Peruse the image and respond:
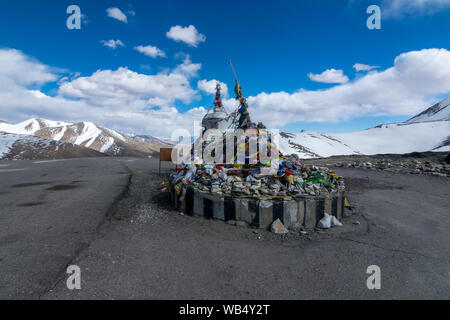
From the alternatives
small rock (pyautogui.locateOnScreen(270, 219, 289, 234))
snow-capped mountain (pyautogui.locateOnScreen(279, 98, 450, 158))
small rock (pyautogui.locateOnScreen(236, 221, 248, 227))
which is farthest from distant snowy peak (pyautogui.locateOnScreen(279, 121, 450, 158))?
small rock (pyautogui.locateOnScreen(236, 221, 248, 227))

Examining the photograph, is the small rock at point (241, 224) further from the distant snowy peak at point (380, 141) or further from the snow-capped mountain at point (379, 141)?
the distant snowy peak at point (380, 141)

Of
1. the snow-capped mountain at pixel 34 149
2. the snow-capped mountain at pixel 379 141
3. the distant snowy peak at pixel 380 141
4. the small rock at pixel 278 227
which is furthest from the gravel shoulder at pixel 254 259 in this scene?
the snow-capped mountain at pixel 34 149

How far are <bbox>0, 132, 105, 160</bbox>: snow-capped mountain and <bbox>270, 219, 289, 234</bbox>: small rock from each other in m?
49.8

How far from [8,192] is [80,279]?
7384 mm

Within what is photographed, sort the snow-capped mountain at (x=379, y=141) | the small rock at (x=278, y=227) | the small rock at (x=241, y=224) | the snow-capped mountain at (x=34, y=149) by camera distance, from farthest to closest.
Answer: the snow-capped mountain at (x=379, y=141) → the snow-capped mountain at (x=34, y=149) → the small rock at (x=241, y=224) → the small rock at (x=278, y=227)

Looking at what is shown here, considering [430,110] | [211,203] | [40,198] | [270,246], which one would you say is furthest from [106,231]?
[430,110]

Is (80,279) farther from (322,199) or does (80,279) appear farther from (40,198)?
(40,198)

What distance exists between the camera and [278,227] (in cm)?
495

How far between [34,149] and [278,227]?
55554mm

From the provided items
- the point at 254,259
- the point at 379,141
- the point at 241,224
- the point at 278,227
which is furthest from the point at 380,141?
the point at 254,259

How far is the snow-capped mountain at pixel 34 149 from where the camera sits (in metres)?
41.3

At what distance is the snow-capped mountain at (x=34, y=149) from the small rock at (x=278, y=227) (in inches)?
1959

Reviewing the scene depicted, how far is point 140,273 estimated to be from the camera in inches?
128

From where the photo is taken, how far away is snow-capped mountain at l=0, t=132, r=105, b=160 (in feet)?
135
